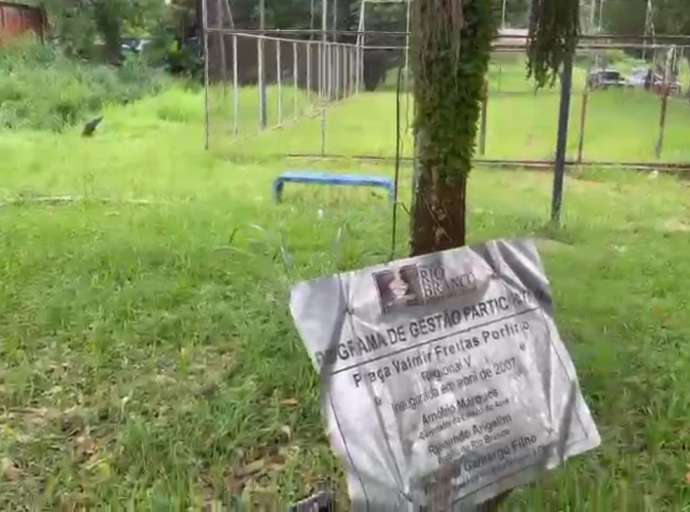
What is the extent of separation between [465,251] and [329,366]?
1.47 ft

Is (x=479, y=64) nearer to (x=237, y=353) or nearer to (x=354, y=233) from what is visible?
(x=237, y=353)

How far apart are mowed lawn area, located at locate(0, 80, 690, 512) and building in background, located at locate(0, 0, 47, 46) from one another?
12.3 metres

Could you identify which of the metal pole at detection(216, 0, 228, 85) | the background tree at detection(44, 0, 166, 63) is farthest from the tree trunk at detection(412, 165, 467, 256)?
the background tree at detection(44, 0, 166, 63)

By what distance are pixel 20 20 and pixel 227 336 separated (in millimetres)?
18104

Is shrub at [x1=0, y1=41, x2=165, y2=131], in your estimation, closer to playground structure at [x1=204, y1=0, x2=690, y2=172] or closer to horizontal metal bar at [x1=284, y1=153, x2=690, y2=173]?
playground structure at [x1=204, y1=0, x2=690, y2=172]

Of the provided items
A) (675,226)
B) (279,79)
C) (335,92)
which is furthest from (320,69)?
(675,226)

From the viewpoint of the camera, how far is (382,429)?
5.96 ft

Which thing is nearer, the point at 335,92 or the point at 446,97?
the point at 446,97

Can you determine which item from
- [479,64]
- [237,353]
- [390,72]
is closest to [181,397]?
[237,353]

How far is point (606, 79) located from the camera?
1423cm

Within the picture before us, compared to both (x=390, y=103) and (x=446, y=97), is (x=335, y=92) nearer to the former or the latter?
(x=390, y=103)

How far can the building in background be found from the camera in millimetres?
18766

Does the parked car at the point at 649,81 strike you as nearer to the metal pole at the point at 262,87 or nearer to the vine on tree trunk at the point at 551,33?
the metal pole at the point at 262,87

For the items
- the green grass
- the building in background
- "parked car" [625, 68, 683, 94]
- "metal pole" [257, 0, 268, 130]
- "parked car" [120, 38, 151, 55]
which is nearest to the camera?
"metal pole" [257, 0, 268, 130]
